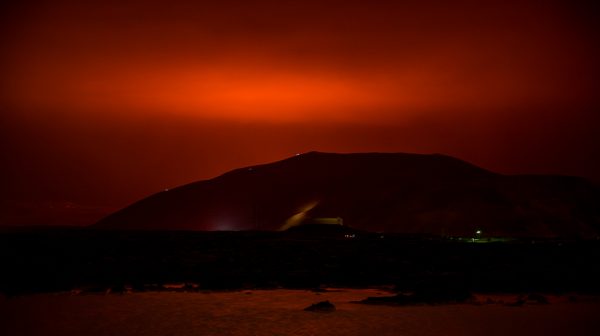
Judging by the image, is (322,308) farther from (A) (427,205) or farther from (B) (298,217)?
(B) (298,217)

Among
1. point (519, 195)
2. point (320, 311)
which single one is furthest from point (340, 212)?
point (320, 311)

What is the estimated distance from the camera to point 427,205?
15100 cm

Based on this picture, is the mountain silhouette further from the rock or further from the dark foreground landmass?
the rock

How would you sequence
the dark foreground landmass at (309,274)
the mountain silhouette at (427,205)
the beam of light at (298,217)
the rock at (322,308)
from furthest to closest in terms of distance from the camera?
the beam of light at (298,217), the mountain silhouette at (427,205), the dark foreground landmass at (309,274), the rock at (322,308)

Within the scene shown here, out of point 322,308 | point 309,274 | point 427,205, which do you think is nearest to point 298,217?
point 427,205

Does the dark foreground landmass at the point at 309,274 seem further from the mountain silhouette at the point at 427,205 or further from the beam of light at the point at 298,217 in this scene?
the beam of light at the point at 298,217

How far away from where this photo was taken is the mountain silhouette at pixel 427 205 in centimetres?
13562

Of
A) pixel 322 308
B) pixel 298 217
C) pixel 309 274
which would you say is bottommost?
pixel 322 308

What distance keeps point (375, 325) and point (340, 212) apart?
146 m

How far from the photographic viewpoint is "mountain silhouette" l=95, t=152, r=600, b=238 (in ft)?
445

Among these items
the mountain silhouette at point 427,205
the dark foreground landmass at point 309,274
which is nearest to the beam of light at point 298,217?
the mountain silhouette at point 427,205

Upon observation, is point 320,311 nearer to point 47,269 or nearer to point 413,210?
point 47,269

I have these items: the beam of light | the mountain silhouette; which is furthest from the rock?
the beam of light

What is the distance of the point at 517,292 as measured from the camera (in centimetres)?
3419
